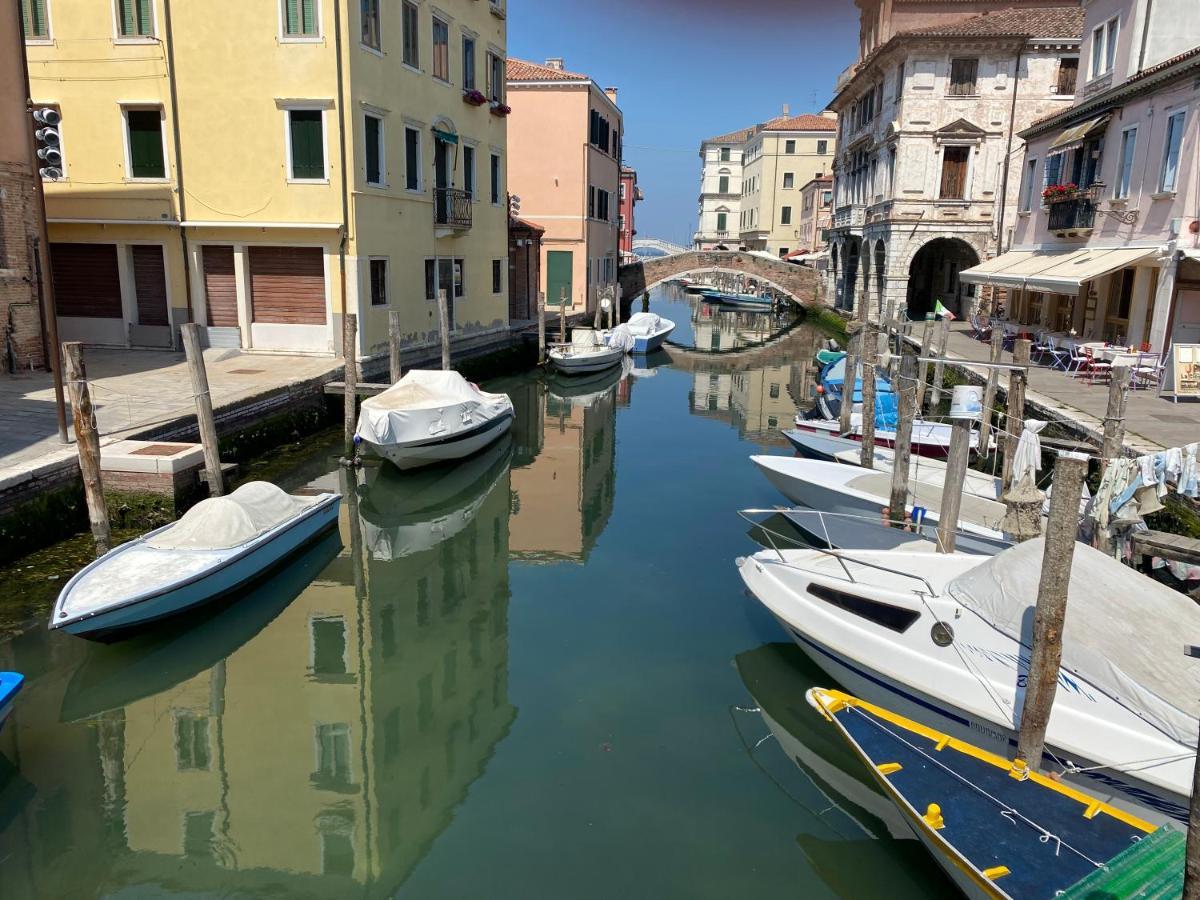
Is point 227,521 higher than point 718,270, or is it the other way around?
point 718,270

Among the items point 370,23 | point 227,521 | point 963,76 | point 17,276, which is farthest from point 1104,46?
point 17,276

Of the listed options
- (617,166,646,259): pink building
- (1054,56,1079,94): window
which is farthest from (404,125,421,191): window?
(617,166,646,259): pink building

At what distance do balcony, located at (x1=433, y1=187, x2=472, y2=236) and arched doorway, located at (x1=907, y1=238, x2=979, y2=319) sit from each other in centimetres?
1683

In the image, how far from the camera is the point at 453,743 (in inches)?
280

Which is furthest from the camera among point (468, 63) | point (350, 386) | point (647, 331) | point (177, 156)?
point (647, 331)

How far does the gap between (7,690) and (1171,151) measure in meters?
18.5

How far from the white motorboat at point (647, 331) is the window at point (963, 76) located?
1206 cm

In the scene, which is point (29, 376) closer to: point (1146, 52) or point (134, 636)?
point (134, 636)

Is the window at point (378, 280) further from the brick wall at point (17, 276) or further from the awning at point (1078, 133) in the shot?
the awning at point (1078, 133)

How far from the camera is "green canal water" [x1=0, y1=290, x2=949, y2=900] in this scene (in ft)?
18.6

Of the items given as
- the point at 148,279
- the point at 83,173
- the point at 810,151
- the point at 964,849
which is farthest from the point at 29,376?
the point at 810,151

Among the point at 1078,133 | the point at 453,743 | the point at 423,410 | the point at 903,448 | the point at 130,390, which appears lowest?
the point at 453,743

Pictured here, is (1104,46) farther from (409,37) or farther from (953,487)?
(953,487)

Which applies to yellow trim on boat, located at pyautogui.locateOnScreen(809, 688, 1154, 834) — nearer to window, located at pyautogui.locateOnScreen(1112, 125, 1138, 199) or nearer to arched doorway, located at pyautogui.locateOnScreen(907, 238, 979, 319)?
window, located at pyautogui.locateOnScreen(1112, 125, 1138, 199)
